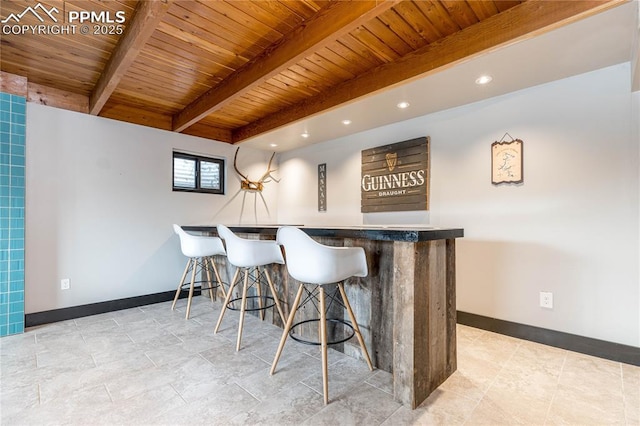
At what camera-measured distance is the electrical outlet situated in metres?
2.41

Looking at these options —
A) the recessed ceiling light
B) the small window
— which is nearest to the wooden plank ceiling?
the recessed ceiling light

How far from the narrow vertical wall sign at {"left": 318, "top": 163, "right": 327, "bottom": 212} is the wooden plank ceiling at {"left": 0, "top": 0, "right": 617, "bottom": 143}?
118 cm

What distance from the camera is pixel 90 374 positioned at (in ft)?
6.25

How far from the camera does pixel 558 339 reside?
2350mm

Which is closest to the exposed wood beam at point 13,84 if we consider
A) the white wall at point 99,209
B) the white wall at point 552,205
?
the white wall at point 99,209

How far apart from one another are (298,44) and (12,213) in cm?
298

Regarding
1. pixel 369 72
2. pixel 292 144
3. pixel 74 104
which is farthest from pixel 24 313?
pixel 369 72

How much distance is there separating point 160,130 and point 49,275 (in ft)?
6.52

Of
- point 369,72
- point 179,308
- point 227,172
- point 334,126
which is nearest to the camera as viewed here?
point 369,72

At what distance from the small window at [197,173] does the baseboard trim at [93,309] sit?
55.2 inches

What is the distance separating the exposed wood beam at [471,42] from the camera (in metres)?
1.58

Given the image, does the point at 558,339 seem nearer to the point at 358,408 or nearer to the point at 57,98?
the point at 358,408

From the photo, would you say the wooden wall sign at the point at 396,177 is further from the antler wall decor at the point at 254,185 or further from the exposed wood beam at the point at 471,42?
the antler wall decor at the point at 254,185

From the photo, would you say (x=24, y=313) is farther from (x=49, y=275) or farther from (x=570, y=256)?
(x=570, y=256)
